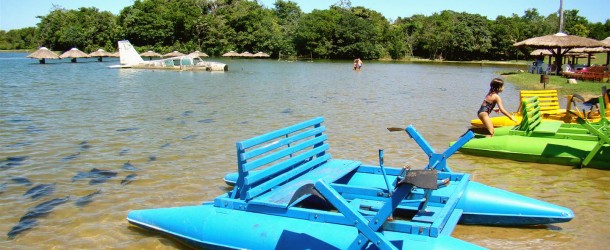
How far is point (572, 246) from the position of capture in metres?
6.25

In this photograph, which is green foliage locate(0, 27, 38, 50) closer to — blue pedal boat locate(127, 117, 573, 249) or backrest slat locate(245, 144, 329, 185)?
backrest slat locate(245, 144, 329, 185)

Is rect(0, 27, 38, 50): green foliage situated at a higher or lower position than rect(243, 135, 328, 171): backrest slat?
higher

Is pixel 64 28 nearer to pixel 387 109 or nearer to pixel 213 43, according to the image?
pixel 213 43

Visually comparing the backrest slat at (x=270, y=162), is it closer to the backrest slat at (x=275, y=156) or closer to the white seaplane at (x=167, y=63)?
the backrest slat at (x=275, y=156)

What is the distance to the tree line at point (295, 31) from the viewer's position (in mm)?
89562

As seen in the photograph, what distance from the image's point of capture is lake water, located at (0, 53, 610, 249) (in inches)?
264

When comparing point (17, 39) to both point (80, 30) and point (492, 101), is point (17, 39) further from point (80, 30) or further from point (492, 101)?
point (492, 101)

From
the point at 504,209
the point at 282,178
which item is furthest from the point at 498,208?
the point at 282,178

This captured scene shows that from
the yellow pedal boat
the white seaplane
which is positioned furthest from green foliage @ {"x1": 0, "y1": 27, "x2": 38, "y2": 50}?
the yellow pedal boat

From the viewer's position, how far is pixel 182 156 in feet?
36.6

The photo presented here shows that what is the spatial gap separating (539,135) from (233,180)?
6.59 metres

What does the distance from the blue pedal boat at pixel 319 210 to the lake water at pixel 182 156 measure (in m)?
0.63

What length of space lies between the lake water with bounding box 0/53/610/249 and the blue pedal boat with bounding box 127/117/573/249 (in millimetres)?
632

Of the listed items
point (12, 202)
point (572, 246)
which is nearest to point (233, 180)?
point (12, 202)
